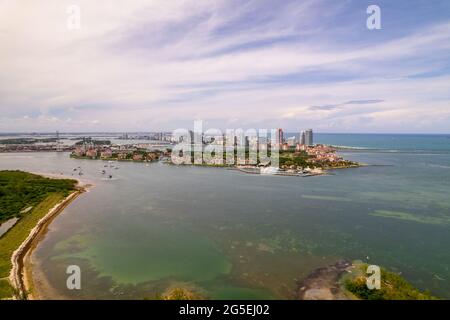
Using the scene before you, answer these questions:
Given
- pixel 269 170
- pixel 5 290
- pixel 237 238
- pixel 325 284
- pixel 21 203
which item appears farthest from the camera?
pixel 269 170

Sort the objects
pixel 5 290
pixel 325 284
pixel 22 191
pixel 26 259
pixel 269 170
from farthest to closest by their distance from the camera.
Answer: pixel 269 170 < pixel 22 191 < pixel 26 259 < pixel 325 284 < pixel 5 290

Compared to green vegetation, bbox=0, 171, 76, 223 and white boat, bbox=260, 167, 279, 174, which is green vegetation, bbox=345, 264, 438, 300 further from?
white boat, bbox=260, 167, 279, 174

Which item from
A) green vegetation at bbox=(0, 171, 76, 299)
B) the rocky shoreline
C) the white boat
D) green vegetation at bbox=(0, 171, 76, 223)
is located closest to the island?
the white boat

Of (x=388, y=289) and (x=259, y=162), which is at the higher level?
(x=259, y=162)

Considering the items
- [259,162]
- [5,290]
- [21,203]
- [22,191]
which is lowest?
[5,290]

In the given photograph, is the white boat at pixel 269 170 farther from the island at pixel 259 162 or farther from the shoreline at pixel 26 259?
the shoreline at pixel 26 259

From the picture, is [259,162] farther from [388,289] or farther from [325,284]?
[388,289]

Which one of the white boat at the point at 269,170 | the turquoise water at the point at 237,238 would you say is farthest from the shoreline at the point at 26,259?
the white boat at the point at 269,170

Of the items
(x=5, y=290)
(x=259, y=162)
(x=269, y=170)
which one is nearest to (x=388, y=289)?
(x=5, y=290)
